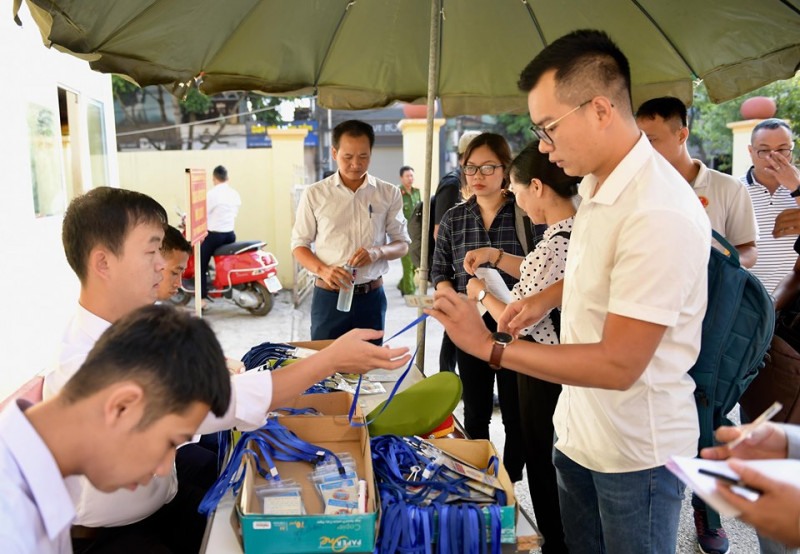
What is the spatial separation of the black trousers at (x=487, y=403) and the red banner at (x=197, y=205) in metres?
1.68

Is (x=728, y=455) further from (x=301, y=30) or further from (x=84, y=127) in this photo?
(x=84, y=127)

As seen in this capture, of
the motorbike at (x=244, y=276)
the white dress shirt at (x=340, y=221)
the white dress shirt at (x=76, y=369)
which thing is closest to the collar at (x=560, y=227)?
the white dress shirt at (x=76, y=369)

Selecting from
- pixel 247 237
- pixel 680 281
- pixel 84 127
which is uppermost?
pixel 84 127

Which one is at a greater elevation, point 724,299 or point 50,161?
point 50,161

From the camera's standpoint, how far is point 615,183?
1498mm

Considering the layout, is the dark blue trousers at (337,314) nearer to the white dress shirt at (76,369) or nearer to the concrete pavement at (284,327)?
the concrete pavement at (284,327)

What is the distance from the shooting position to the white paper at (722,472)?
3.09 feet

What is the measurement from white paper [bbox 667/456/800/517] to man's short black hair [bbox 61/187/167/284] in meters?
1.58

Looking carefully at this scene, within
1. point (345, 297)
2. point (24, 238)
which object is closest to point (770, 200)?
point (345, 297)

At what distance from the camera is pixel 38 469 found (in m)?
1.10

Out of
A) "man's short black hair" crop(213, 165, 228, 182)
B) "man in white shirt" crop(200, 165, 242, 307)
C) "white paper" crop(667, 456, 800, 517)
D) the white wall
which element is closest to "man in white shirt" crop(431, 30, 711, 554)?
"white paper" crop(667, 456, 800, 517)

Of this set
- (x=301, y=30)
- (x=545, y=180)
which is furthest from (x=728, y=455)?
(x=301, y=30)

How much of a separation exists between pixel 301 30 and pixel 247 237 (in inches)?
297

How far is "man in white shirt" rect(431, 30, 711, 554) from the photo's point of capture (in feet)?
4.53
